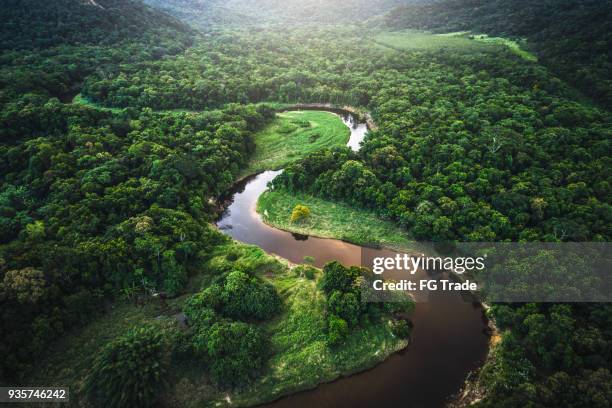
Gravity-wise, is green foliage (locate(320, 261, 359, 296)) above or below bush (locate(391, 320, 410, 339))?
above

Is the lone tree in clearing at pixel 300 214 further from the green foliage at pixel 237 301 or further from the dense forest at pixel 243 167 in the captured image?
the green foliage at pixel 237 301

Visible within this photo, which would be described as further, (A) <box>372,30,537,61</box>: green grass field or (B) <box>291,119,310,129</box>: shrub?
(A) <box>372,30,537,61</box>: green grass field

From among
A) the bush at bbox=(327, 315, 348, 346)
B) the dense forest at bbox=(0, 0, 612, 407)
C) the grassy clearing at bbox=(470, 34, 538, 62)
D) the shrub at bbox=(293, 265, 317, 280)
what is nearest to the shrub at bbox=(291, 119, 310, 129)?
the dense forest at bbox=(0, 0, 612, 407)

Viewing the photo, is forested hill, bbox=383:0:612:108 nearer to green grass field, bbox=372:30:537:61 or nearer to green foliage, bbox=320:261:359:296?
green grass field, bbox=372:30:537:61

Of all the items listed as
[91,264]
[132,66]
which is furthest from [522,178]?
[132,66]

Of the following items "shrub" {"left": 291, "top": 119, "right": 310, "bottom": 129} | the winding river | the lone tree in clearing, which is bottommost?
the winding river

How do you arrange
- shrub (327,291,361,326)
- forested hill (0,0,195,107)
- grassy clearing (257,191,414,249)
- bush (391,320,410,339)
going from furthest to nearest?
1. forested hill (0,0,195,107)
2. grassy clearing (257,191,414,249)
3. shrub (327,291,361,326)
4. bush (391,320,410,339)

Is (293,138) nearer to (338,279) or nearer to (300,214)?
(300,214)
